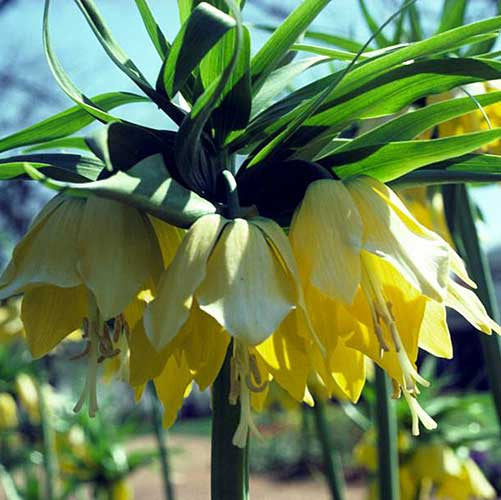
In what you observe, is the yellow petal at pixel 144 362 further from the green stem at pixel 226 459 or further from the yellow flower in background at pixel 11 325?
the yellow flower in background at pixel 11 325

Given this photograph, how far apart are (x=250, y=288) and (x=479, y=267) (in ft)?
1.76

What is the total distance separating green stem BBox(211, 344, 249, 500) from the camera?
606 mm

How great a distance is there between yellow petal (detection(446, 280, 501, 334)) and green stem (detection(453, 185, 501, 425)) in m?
0.39

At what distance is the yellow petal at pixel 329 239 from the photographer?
58 centimetres

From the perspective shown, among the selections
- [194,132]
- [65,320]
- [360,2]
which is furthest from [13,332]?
[194,132]

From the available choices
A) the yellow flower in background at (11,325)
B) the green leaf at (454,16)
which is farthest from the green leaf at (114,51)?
the yellow flower in background at (11,325)

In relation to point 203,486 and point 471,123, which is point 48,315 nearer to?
point 471,123

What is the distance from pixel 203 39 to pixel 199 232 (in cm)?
13

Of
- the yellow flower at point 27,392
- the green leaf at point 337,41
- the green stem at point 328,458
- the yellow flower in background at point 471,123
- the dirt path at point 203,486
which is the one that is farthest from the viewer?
the dirt path at point 203,486

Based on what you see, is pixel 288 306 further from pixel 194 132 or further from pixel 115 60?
pixel 115 60

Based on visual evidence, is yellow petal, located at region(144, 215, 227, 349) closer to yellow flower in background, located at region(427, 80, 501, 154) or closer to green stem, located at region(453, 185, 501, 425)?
green stem, located at region(453, 185, 501, 425)

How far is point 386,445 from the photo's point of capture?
126 cm

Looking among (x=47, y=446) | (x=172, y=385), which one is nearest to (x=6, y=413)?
(x=47, y=446)

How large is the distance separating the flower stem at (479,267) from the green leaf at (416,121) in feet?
1.28
